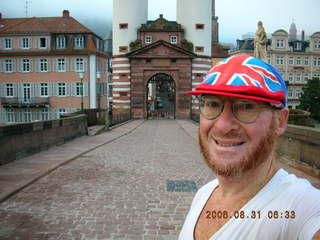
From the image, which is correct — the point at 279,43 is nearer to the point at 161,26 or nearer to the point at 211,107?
the point at 161,26

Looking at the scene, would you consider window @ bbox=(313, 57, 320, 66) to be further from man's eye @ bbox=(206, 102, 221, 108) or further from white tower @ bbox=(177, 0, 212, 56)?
man's eye @ bbox=(206, 102, 221, 108)

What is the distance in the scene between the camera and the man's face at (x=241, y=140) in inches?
59.7

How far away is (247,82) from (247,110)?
14 centimetres

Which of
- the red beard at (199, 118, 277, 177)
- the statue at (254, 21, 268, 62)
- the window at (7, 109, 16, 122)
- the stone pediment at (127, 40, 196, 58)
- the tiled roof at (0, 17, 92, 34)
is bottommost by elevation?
the window at (7, 109, 16, 122)

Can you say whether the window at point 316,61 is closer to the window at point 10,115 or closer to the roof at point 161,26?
the roof at point 161,26

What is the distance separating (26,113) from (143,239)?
151 feet

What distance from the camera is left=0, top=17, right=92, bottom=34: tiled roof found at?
46156 mm

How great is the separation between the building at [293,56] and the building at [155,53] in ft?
61.0

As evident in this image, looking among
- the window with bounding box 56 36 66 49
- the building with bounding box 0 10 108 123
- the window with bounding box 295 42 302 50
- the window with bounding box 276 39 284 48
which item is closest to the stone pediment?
the building with bounding box 0 10 108 123

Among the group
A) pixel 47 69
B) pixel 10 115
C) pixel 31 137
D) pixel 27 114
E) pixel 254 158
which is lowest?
pixel 10 115

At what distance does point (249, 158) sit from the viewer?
1528 millimetres

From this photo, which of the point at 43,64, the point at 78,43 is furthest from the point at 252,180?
the point at 43,64

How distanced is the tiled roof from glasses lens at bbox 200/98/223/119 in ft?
154

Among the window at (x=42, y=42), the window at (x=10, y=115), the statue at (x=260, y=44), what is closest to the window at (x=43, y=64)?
the window at (x=42, y=42)
